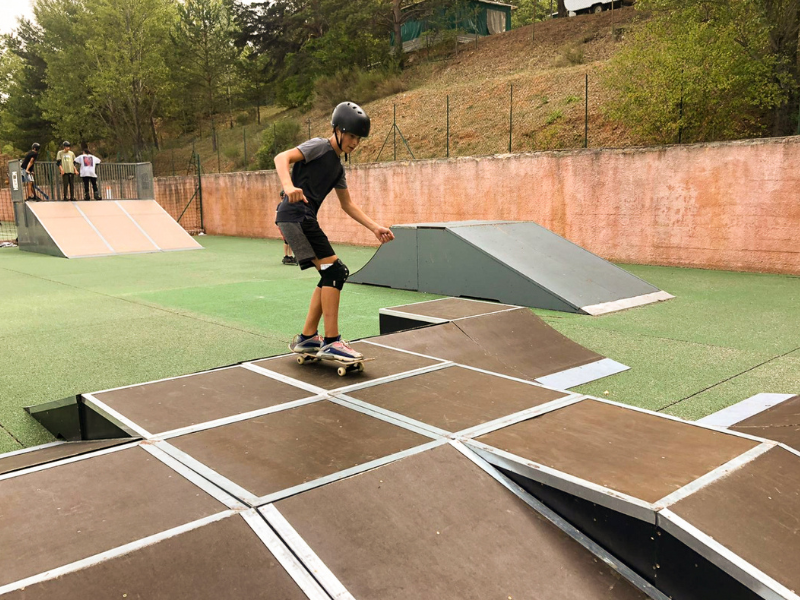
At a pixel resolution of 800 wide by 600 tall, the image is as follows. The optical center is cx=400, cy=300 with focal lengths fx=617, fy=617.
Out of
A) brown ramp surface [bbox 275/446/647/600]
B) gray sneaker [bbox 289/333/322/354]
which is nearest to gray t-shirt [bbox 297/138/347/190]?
gray sneaker [bbox 289/333/322/354]

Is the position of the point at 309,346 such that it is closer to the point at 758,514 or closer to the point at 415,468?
the point at 415,468

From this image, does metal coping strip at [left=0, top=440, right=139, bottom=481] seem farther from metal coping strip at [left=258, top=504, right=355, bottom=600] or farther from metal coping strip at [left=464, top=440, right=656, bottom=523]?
metal coping strip at [left=464, top=440, right=656, bottom=523]

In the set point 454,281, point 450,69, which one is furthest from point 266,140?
point 454,281

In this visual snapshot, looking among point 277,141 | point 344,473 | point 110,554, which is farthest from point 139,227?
point 110,554

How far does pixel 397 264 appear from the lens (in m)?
8.96

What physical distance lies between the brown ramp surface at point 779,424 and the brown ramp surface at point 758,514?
61 cm

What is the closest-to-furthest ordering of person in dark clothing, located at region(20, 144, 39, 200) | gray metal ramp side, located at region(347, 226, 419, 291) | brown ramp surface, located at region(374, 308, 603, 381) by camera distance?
1. brown ramp surface, located at region(374, 308, 603, 381)
2. gray metal ramp side, located at region(347, 226, 419, 291)
3. person in dark clothing, located at region(20, 144, 39, 200)

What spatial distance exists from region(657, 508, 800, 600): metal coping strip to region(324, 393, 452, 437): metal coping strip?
970 millimetres

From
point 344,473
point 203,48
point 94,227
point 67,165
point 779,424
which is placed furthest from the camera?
point 203,48

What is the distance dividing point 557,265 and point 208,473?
20.3ft

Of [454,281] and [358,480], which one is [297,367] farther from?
[454,281]

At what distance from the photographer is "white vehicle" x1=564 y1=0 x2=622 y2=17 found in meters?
28.5

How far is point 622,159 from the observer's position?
35.9 feet

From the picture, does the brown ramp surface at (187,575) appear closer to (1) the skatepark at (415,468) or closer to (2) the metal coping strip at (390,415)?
(1) the skatepark at (415,468)
